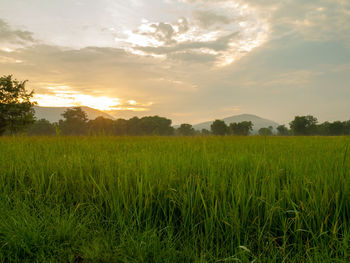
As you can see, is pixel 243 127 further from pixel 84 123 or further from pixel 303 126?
pixel 84 123

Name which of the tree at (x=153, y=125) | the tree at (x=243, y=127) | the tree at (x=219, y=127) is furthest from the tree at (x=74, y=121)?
the tree at (x=243, y=127)

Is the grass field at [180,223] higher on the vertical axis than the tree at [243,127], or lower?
lower

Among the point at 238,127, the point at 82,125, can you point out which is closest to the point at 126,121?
the point at 82,125

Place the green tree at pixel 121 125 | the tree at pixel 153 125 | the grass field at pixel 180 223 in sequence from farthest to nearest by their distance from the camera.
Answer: the tree at pixel 153 125 → the green tree at pixel 121 125 → the grass field at pixel 180 223

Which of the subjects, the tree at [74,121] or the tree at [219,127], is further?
the tree at [219,127]

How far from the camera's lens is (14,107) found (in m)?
38.5

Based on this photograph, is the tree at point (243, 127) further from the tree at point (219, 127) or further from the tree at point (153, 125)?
the tree at point (153, 125)

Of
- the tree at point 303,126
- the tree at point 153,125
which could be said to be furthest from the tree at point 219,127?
the tree at point 303,126

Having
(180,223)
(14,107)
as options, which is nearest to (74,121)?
(14,107)

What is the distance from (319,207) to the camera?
2.52 meters

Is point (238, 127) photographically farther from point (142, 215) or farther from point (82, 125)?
point (142, 215)

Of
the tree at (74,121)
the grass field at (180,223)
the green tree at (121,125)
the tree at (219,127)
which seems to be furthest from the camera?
the tree at (219,127)

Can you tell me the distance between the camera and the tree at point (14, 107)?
38.1 meters

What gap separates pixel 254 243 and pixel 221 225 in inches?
14.3
